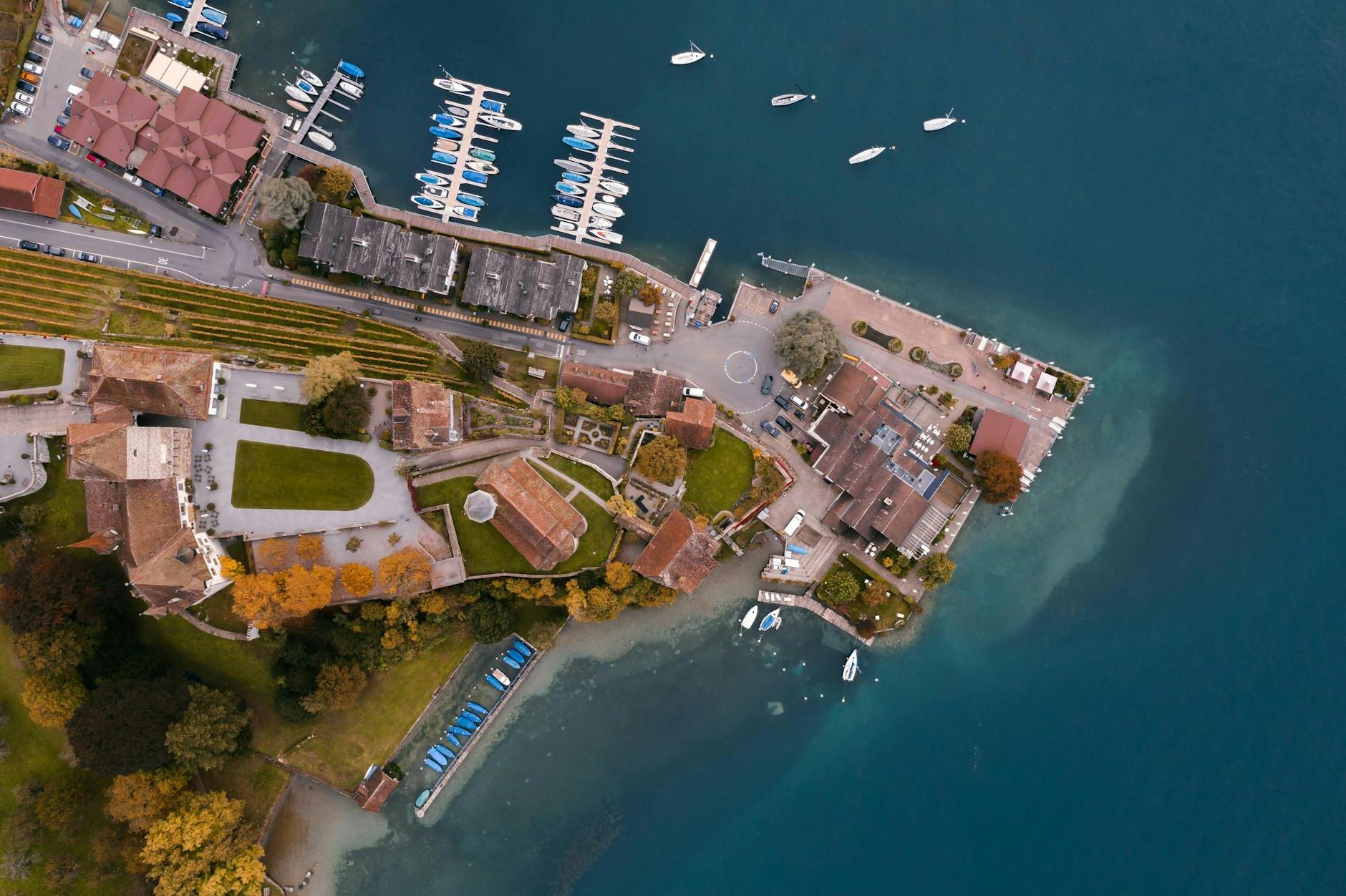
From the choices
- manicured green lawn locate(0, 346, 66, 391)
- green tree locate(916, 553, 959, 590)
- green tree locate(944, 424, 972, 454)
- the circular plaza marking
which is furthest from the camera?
the circular plaza marking

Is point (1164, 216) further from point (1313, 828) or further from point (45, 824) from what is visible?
point (45, 824)

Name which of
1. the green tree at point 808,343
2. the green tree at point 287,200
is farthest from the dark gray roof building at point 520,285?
the green tree at point 808,343

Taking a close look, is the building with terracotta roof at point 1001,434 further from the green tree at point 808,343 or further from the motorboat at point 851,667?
the motorboat at point 851,667

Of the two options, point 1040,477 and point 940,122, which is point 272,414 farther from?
point 1040,477

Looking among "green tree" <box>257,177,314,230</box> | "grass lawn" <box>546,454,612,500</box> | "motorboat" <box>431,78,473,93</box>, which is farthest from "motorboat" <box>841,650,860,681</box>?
"motorboat" <box>431,78,473,93</box>

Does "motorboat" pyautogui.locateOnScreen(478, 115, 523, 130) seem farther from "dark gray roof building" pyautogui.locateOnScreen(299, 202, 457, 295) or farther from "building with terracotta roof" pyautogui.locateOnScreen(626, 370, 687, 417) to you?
"building with terracotta roof" pyautogui.locateOnScreen(626, 370, 687, 417)

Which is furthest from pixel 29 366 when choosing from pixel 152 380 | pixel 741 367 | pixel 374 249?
pixel 741 367
